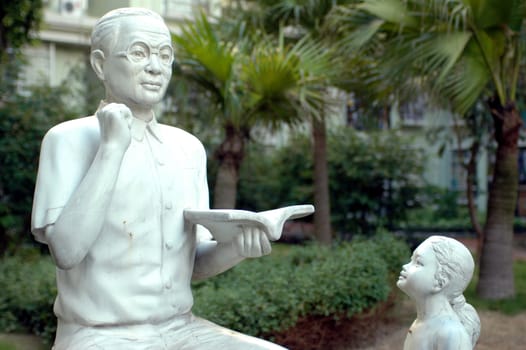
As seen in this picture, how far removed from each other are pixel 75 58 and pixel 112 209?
1473 centimetres

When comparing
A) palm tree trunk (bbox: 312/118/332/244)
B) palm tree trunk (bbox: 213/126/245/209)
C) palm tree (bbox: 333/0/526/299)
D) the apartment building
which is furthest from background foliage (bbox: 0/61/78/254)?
the apartment building

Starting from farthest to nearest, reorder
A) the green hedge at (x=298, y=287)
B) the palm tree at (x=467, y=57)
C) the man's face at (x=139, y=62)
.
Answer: the palm tree at (x=467, y=57)
the green hedge at (x=298, y=287)
the man's face at (x=139, y=62)

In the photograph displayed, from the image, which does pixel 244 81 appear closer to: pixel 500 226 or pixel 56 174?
pixel 500 226

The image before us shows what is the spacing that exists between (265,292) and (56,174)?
365 cm

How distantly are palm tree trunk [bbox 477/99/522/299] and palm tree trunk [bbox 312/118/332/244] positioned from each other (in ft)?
6.68

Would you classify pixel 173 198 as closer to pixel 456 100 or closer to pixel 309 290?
pixel 309 290

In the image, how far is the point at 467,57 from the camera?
7492 millimetres

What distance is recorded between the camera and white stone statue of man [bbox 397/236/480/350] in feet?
8.48

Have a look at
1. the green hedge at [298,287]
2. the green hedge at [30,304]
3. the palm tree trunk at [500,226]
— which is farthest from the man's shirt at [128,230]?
the palm tree trunk at [500,226]

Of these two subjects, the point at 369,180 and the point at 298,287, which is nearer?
the point at 298,287

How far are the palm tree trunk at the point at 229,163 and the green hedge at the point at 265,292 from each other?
818 millimetres

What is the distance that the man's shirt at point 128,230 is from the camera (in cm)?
238

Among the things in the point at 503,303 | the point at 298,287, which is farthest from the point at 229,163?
the point at 503,303

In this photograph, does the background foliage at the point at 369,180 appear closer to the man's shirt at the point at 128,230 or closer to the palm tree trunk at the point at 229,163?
the palm tree trunk at the point at 229,163
